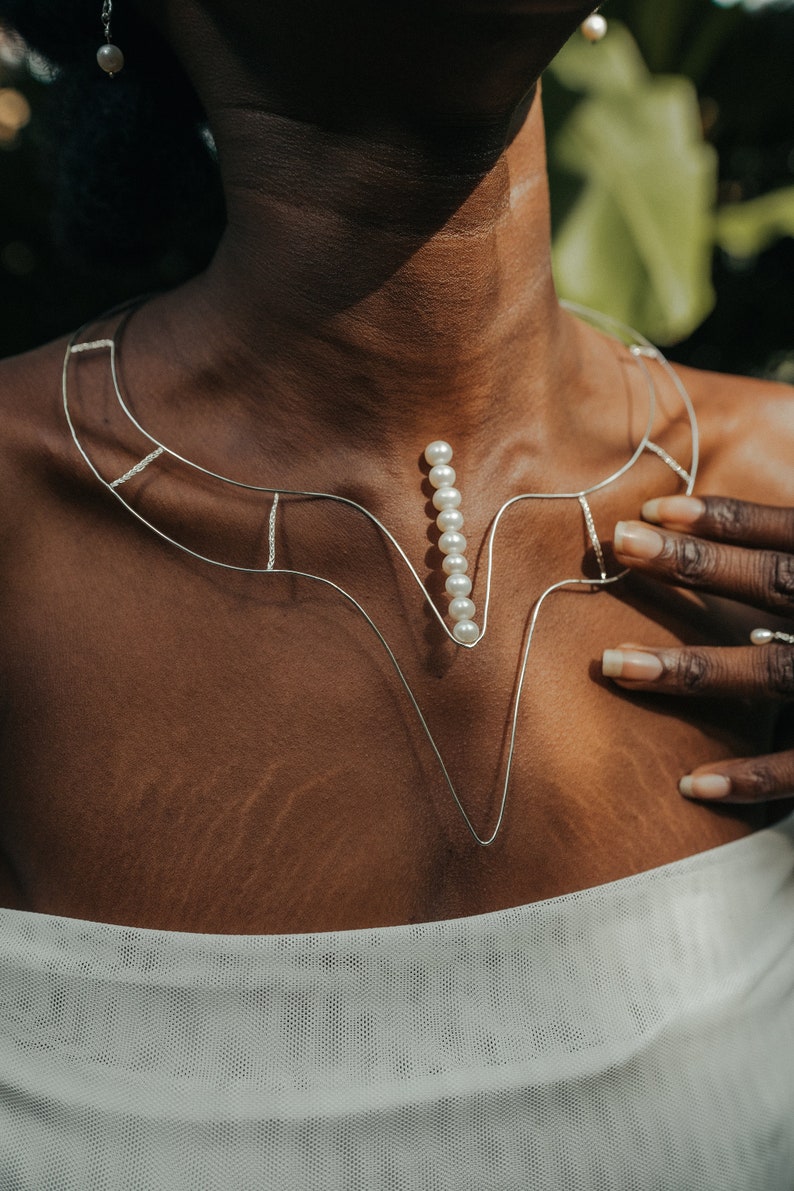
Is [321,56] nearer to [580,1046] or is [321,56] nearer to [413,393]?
[413,393]

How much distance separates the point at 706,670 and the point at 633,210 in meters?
1.36

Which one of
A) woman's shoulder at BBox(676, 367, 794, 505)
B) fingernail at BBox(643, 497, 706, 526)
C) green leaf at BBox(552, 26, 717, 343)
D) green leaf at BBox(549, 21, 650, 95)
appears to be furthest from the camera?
green leaf at BBox(549, 21, 650, 95)

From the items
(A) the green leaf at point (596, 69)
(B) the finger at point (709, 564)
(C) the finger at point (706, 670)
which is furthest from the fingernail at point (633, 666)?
(A) the green leaf at point (596, 69)

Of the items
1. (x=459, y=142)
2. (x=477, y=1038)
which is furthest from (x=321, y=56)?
(x=477, y=1038)

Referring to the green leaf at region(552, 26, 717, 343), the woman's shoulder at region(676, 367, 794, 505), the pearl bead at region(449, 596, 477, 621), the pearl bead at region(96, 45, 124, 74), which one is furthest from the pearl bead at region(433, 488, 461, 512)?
the green leaf at region(552, 26, 717, 343)

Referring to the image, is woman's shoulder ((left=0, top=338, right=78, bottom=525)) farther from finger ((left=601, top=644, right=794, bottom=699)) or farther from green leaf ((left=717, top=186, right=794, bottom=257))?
green leaf ((left=717, top=186, right=794, bottom=257))

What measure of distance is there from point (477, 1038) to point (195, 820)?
1.25ft

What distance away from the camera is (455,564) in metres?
1.19

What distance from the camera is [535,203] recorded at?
122 centimetres

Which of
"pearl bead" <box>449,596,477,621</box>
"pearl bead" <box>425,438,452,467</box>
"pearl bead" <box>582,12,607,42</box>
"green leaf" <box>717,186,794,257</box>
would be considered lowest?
"green leaf" <box>717,186,794,257</box>

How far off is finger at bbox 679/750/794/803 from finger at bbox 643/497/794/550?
0.28m

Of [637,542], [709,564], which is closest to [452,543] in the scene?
[637,542]

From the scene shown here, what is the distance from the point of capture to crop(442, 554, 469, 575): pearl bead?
1.19 metres

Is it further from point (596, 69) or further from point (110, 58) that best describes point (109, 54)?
point (596, 69)
